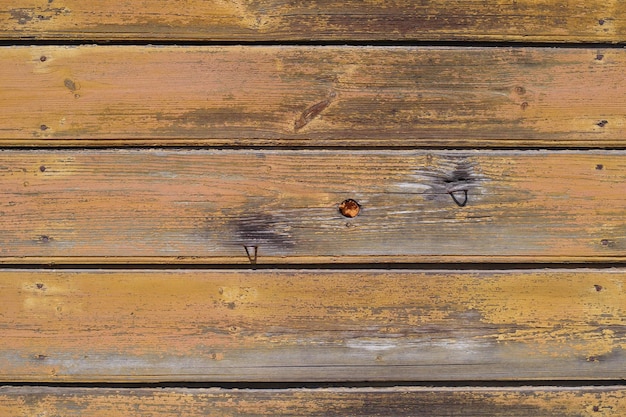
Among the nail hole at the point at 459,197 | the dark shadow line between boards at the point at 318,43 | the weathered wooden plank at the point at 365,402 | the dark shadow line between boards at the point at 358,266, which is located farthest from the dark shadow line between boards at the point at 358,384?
the dark shadow line between boards at the point at 318,43

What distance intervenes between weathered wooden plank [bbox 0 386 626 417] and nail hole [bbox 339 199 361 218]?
0.29 metres

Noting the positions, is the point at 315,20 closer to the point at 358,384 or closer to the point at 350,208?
the point at 350,208

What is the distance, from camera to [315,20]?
74cm

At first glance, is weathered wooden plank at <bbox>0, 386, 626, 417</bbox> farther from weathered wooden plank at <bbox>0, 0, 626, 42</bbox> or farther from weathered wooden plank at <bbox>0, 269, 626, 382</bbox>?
weathered wooden plank at <bbox>0, 0, 626, 42</bbox>

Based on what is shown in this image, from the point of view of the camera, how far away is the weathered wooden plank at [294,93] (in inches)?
29.2

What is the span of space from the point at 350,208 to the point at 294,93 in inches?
7.9

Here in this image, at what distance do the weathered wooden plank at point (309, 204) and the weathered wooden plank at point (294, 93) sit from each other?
1.3 inches

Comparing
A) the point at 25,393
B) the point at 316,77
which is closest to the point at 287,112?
the point at 316,77

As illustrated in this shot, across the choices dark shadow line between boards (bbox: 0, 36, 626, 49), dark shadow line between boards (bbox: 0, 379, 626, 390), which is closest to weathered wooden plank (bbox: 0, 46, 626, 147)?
dark shadow line between boards (bbox: 0, 36, 626, 49)

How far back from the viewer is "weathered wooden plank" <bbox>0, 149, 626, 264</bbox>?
747 millimetres

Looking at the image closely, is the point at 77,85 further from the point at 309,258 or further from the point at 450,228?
the point at 450,228

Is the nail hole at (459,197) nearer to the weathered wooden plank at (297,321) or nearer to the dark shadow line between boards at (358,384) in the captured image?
the weathered wooden plank at (297,321)

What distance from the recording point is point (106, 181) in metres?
0.75

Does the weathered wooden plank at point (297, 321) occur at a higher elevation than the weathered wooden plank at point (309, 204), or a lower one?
lower
